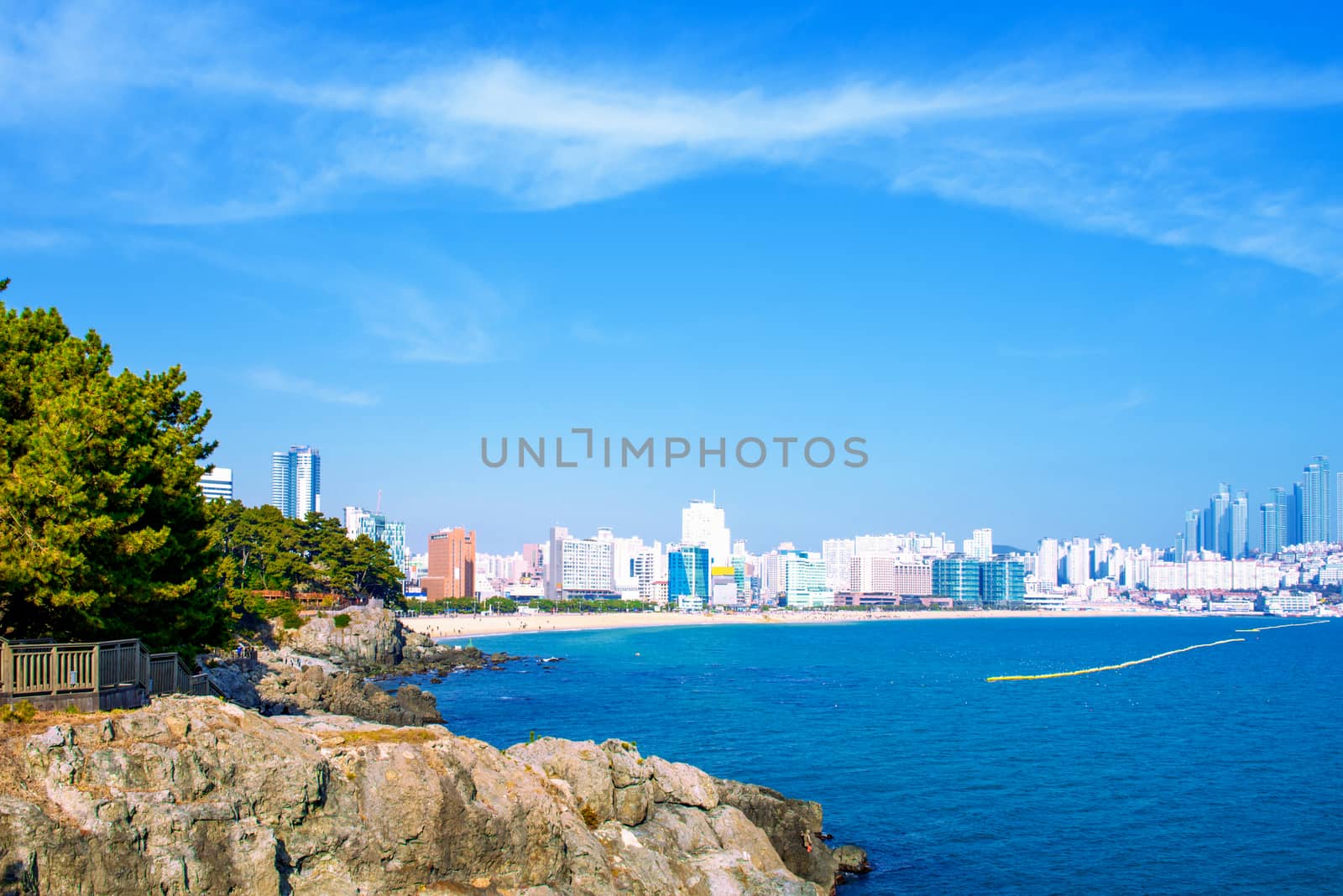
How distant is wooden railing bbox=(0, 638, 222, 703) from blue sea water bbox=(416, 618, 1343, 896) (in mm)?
21287

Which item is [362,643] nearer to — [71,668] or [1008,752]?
[1008,752]

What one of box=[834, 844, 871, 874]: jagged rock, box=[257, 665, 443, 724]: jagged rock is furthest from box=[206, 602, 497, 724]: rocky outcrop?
box=[834, 844, 871, 874]: jagged rock

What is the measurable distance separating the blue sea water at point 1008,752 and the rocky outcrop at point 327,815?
31.0 feet

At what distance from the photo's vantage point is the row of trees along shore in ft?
78.8

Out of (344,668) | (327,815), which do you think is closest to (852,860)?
(327,815)

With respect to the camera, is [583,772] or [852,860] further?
[852,860]

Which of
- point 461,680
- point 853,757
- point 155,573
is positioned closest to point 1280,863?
point 853,757

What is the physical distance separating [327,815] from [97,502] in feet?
35.5

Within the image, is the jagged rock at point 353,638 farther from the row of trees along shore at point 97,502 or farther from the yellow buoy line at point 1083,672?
the yellow buoy line at point 1083,672

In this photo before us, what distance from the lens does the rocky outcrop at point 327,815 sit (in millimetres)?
17188

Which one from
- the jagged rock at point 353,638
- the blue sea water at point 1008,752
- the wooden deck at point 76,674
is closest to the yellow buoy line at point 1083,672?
the blue sea water at point 1008,752

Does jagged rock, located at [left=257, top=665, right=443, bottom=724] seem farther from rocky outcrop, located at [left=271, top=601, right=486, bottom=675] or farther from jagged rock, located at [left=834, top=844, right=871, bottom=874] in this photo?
jagged rock, located at [left=834, top=844, right=871, bottom=874]

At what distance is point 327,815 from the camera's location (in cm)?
2038

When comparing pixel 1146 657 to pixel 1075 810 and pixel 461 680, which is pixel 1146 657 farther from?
pixel 1075 810
